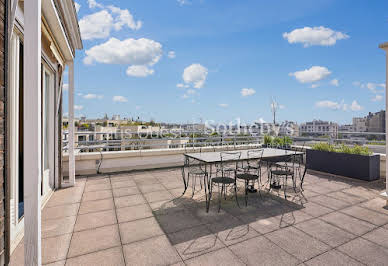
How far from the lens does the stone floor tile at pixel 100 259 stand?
1753 millimetres

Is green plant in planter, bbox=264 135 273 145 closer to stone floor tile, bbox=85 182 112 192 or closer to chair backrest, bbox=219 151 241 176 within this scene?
chair backrest, bbox=219 151 241 176

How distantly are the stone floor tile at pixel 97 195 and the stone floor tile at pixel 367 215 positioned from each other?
3.67 meters

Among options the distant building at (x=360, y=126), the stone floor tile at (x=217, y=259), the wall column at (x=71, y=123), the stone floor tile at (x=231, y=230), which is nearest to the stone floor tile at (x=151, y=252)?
the stone floor tile at (x=217, y=259)

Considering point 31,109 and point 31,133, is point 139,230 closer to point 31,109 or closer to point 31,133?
point 31,133

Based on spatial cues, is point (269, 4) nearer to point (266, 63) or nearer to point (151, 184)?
point (151, 184)

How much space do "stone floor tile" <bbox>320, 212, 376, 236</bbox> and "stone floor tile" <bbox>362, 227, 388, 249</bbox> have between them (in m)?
0.06

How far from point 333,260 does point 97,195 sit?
11.1 feet

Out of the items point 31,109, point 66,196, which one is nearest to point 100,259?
point 31,109

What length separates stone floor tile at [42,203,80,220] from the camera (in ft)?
8.91

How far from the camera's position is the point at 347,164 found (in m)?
4.57

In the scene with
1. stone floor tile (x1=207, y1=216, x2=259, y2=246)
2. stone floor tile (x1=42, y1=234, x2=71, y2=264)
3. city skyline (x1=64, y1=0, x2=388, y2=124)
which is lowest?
stone floor tile (x1=42, y1=234, x2=71, y2=264)

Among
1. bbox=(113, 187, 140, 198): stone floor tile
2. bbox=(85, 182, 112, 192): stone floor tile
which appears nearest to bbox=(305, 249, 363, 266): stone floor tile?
bbox=(113, 187, 140, 198): stone floor tile

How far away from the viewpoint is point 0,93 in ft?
4.53

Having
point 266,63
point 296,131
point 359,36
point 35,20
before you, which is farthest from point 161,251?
point 266,63
